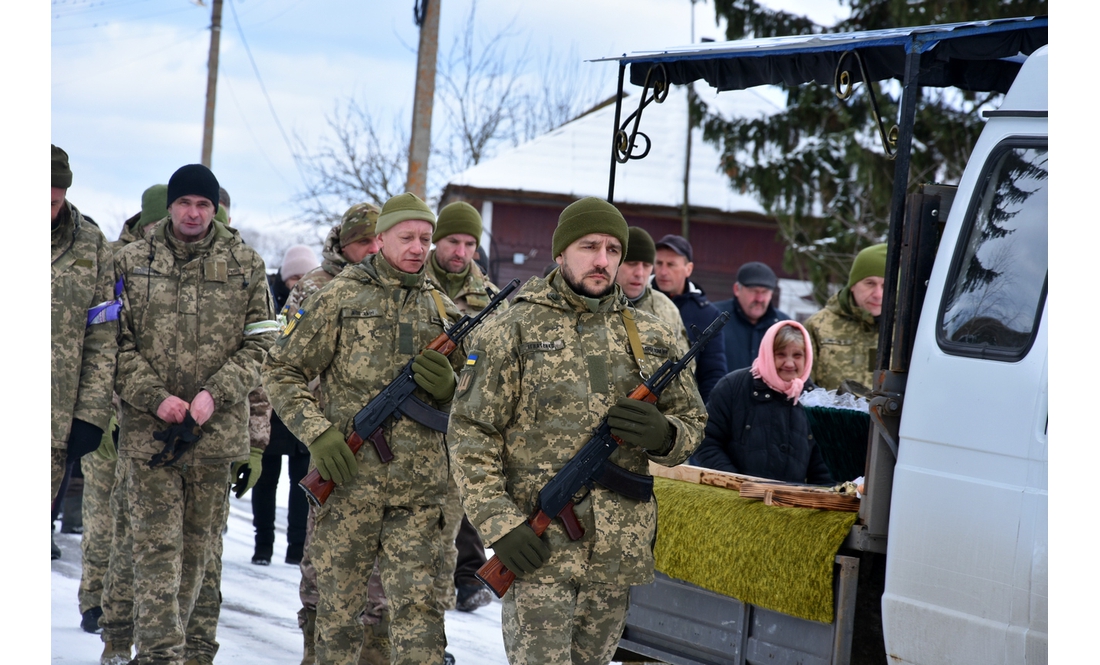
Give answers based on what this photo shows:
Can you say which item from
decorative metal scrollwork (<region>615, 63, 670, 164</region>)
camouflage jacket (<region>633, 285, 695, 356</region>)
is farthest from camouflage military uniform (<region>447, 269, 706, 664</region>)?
camouflage jacket (<region>633, 285, 695, 356</region>)

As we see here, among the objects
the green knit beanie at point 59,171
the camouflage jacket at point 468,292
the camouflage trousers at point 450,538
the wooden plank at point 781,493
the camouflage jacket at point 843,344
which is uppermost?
the green knit beanie at point 59,171

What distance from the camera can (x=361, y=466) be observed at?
14.3 ft

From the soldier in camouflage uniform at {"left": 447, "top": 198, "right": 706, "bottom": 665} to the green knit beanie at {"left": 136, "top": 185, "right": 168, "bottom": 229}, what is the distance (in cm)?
310

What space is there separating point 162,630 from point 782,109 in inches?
436

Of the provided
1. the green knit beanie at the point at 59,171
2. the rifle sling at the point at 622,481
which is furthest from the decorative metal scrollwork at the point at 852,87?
the green knit beanie at the point at 59,171

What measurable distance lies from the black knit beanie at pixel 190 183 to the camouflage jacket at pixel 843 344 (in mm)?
3227

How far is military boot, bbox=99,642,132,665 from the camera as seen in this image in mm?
5023

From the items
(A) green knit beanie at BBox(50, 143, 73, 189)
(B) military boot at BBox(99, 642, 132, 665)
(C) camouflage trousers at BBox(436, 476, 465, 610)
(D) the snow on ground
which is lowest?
(D) the snow on ground

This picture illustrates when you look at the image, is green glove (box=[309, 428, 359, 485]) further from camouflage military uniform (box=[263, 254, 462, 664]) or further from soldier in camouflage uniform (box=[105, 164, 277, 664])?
soldier in camouflage uniform (box=[105, 164, 277, 664])

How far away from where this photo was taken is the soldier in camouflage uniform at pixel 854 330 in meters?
5.82

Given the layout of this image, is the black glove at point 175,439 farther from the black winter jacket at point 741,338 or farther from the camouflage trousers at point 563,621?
the black winter jacket at point 741,338

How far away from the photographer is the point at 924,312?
135 inches
